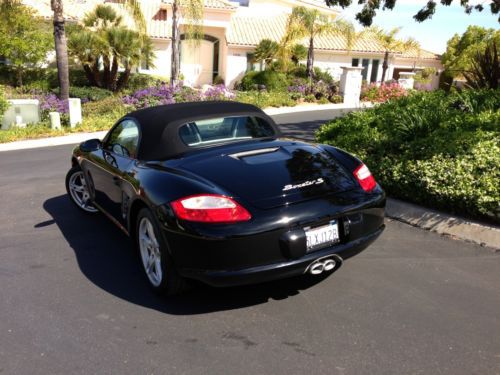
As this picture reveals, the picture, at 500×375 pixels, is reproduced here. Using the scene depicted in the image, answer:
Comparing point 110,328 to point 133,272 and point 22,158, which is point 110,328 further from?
point 22,158

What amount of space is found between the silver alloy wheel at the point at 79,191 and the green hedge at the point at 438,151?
372cm

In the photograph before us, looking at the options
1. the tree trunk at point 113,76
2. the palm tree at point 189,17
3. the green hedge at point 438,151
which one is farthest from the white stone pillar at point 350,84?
the green hedge at point 438,151

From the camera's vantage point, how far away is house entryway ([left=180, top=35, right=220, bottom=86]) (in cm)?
2917

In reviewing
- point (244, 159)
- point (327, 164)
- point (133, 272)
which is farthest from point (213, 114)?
point (133, 272)

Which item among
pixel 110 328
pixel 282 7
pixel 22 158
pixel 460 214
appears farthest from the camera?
pixel 282 7

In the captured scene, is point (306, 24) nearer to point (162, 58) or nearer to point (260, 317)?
point (162, 58)

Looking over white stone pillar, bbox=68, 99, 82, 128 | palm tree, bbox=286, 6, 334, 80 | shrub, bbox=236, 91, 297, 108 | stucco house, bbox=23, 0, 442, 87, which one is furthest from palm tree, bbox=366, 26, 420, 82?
white stone pillar, bbox=68, 99, 82, 128

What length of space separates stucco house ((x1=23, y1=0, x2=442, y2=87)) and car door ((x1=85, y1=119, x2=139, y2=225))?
21.3 meters

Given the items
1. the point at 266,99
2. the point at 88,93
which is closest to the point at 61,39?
the point at 88,93

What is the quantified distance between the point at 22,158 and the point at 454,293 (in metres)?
9.43

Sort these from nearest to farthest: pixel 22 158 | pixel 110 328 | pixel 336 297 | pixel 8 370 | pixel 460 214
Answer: pixel 8 370, pixel 110 328, pixel 336 297, pixel 460 214, pixel 22 158

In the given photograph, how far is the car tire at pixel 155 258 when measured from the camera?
346 centimetres

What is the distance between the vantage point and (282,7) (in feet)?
127

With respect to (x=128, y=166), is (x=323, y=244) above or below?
below
